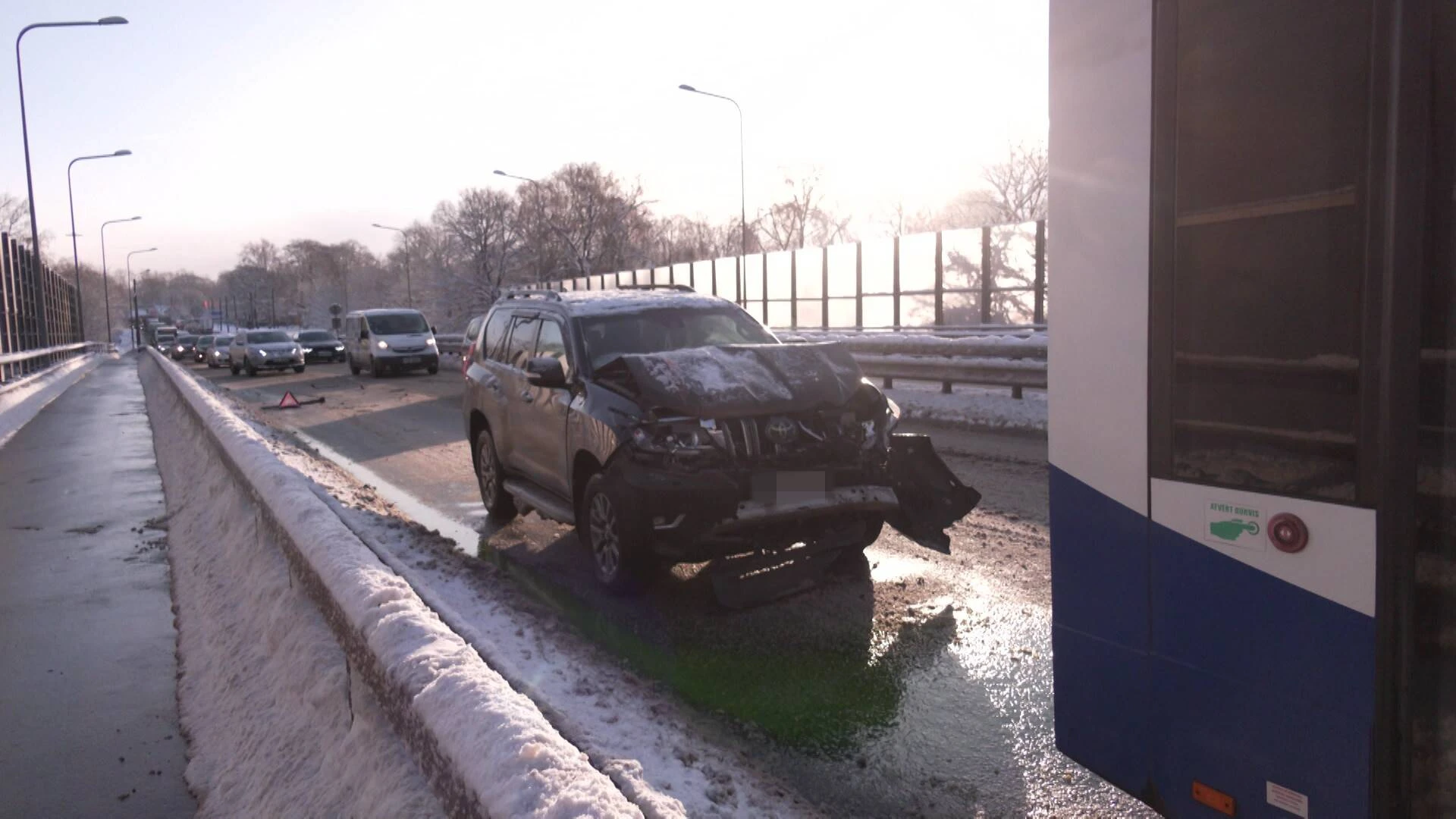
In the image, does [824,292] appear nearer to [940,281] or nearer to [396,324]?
[940,281]

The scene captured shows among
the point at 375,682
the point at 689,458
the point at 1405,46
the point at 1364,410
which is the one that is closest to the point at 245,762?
the point at 375,682

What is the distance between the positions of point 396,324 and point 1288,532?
96.7 feet

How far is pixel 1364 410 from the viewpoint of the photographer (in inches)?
89.4

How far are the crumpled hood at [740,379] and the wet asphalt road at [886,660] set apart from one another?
112 cm

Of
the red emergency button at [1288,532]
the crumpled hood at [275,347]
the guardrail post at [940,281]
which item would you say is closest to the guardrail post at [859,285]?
the guardrail post at [940,281]

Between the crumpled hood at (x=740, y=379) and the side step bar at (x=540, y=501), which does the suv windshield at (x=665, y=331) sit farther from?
the side step bar at (x=540, y=501)

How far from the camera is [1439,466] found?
7.06 feet

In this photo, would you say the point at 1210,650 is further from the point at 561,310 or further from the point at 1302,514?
the point at 561,310

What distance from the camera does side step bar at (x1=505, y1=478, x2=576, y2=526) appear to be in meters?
6.51

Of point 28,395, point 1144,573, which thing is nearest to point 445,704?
point 1144,573

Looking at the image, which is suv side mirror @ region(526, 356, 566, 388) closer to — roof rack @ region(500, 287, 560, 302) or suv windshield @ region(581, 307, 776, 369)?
suv windshield @ region(581, 307, 776, 369)

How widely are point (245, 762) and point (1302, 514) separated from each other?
3.87 m

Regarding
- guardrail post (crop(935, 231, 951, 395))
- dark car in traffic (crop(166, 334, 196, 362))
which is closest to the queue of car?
guardrail post (crop(935, 231, 951, 395))

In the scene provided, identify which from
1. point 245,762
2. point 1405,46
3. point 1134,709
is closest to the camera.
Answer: point 1405,46
